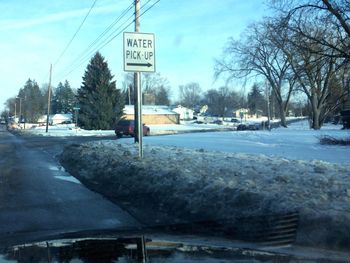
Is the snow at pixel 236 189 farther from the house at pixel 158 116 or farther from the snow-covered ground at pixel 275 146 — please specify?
the house at pixel 158 116

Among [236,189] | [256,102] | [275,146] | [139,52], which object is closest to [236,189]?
[236,189]

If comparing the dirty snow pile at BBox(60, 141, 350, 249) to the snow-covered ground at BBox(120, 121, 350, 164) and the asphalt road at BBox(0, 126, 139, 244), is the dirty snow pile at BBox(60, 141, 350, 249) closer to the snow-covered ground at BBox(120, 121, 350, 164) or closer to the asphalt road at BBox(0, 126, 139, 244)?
the asphalt road at BBox(0, 126, 139, 244)

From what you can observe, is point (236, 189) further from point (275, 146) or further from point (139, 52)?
point (275, 146)

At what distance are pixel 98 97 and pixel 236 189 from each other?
58406 mm

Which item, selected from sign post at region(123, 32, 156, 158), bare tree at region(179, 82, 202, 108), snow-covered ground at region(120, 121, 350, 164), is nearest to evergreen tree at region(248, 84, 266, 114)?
bare tree at region(179, 82, 202, 108)

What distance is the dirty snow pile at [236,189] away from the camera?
23.6ft

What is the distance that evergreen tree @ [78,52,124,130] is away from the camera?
66.6m

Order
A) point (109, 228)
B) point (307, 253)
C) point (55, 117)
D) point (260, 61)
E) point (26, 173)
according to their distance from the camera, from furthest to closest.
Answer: point (55, 117) < point (260, 61) < point (26, 173) < point (109, 228) < point (307, 253)

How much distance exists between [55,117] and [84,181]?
412 feet

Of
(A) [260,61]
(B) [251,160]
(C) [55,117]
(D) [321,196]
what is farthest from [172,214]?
(C) [55,117]

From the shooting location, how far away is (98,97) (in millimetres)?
66375

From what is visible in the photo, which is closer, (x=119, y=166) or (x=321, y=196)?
(x=321, y=196)

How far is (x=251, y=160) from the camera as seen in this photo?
13938mm

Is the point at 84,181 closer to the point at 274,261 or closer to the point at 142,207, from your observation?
the point at 142,207
